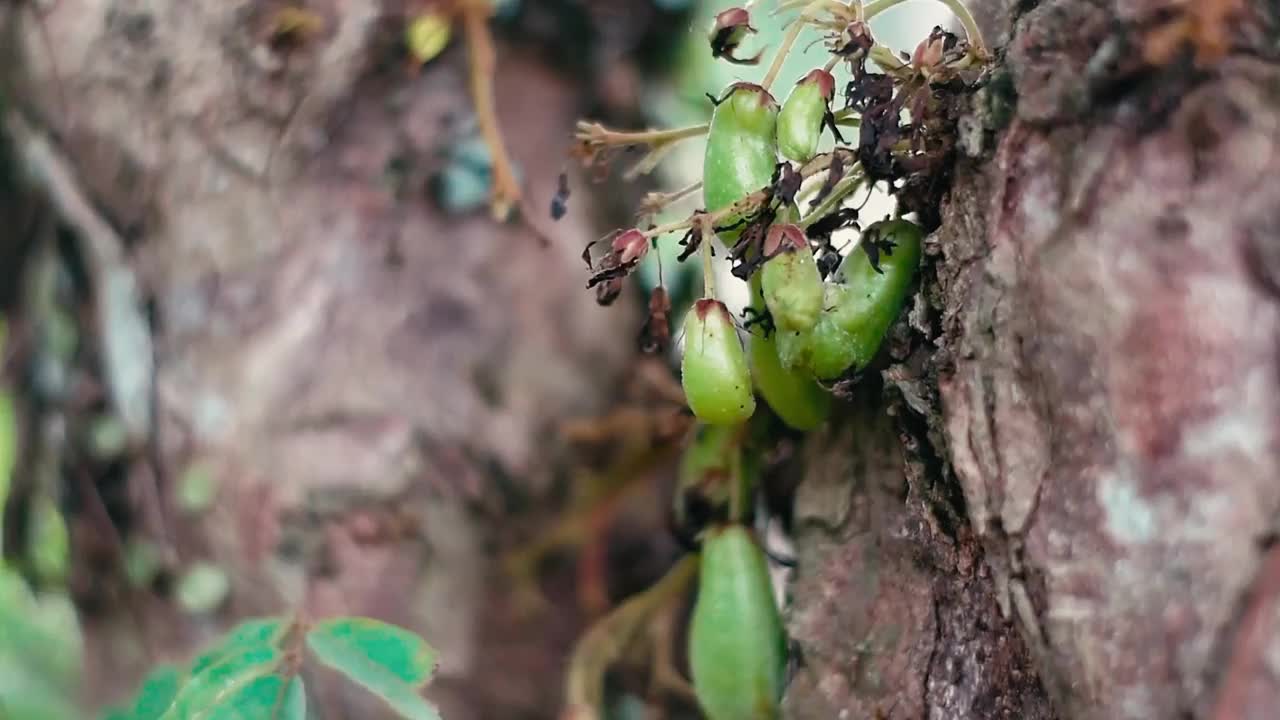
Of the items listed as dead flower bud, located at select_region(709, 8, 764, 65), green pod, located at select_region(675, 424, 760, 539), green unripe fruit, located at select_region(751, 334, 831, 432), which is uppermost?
dead flower bud, located at select_region(709, 8, 764, 65)

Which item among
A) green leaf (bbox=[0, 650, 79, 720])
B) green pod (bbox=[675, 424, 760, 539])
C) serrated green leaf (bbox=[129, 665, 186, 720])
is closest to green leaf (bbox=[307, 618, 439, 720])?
serrated green leaf (bbox=[129, 665, 186, 720])

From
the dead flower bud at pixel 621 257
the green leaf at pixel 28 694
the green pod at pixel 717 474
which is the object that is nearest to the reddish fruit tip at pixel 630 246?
the dead flower bud at pixel 621 257

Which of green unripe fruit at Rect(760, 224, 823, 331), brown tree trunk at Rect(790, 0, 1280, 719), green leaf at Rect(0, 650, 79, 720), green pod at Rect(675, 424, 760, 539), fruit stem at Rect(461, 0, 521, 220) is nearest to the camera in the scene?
brown tree trunk at Rect(790, 0, 1280, 719)

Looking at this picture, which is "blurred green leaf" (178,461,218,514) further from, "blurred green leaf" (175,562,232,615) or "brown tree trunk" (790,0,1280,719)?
"brown tree trunk" (790,0,1280,719)

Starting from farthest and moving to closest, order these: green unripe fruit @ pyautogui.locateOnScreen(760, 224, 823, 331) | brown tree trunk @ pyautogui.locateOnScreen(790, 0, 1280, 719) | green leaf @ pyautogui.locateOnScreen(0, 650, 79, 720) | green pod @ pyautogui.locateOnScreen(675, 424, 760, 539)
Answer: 1. green leaf @ pyautogui.locateOnScreen(0, 650, 79, 720)
2. green pod @ pyautogui.locateOnScreen(675, 424, 760, 539)
3. green unripe fruit @ pyautogui.locateOnScreen(760, 224, 823, 331)
4. brown tree trunk @ pyautogui.locateOnScreen(790, 0, 1280, 719)

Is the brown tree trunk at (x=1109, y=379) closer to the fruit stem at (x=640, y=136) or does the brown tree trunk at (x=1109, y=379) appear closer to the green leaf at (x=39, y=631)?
the fruit stem at (x=640, y=136)

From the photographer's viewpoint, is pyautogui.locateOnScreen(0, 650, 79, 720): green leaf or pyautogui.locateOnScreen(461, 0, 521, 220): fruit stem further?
pyautogui.locateOnScreen(0, 650, 79, 720): green leaf
